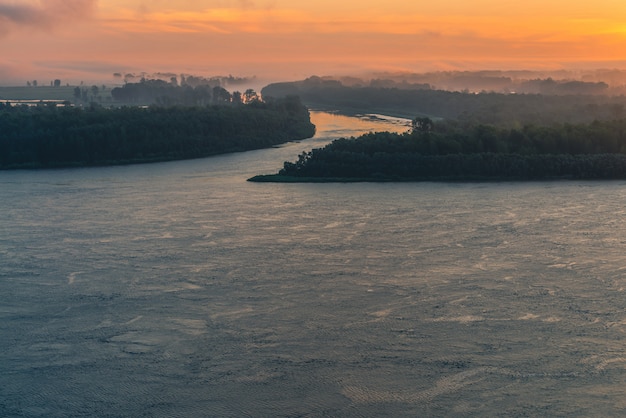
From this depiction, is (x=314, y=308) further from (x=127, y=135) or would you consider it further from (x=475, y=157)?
(x=127, y=135)

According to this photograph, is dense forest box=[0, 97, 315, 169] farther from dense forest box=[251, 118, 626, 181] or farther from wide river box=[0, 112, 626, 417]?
wide river box=[0, 112, 626, 417]

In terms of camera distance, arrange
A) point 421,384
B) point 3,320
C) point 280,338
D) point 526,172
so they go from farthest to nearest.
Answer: point 526,172 → point 3,320 → point 280,338 → point 421,384

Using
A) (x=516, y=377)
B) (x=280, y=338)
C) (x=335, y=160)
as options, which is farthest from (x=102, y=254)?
(x=335, y=160)

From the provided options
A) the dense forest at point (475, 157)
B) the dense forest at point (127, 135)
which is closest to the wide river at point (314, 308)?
the dense forest at point (475, 157)

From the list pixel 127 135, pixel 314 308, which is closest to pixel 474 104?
pixel 127 135

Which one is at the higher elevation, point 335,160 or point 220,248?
point 335,160

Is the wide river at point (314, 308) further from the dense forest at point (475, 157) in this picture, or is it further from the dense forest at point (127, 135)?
the dense forest at point (127, 135)

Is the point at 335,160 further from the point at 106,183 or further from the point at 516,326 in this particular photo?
the point at 516,326
